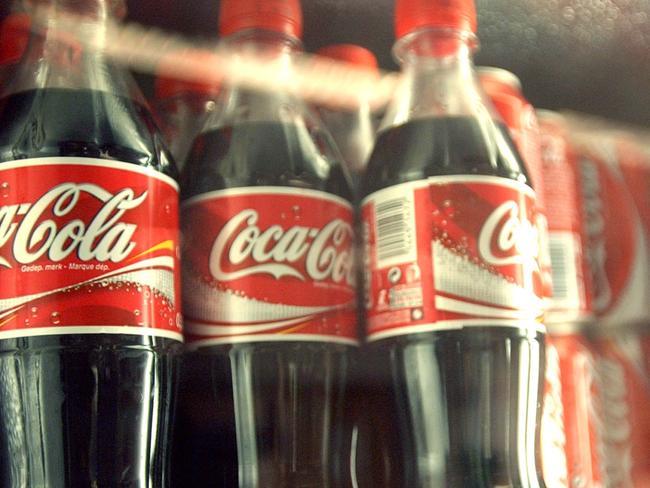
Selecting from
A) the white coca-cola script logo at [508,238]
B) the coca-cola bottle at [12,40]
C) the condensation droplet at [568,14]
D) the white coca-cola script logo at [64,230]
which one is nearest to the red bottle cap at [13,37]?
the coca-cola bottle at [12,40]

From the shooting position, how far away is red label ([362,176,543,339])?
2.85 ft

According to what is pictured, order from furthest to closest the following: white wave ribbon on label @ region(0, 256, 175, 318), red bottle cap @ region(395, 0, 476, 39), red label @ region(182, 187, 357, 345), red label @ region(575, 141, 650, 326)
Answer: red label @ region(575, 141, 650, 326) → red bottle cap @ region(395, 0, 476, 39) → red label @ region(182, 187, 357, 345) → white wave ribbon on label @ region(0, 256, 175, 318)

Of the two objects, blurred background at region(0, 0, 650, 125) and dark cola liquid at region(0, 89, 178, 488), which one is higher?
blurred background at region(0, 0, 650, 125)

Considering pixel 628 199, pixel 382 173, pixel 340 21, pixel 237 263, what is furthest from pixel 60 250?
pixel 628 199

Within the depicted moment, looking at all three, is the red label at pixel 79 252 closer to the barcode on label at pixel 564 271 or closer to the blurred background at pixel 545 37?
the blurred background at pixel 545 37

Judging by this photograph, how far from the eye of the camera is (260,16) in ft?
3.12

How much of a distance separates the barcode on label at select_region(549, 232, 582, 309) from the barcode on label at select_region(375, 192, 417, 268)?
0.29 m

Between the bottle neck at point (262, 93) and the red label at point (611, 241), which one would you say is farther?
the red label at point (611, 241)

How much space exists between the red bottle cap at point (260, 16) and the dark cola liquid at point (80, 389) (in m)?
0.18

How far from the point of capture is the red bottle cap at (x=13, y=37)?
0.95 meters

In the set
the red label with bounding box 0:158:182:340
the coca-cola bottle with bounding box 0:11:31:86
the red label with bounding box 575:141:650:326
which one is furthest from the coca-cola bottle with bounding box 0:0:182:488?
the red label with bounding box 575:141:650:326

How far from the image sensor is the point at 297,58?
1030mm

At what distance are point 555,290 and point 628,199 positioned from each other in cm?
22

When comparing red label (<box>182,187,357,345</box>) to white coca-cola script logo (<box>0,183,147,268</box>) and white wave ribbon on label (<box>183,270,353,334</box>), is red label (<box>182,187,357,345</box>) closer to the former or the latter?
white wave ribbon on label (<box>183,270,353,334</box>)
